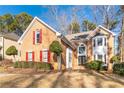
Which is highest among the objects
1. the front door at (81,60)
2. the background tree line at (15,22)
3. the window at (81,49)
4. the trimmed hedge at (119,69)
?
the background tree line at (15,22)

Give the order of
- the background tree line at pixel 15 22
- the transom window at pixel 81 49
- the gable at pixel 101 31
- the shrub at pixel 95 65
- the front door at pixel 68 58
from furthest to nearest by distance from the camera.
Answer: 1. the background tree line at pixel 15 22
2. the transom window at pixel 81 49
3. the gable at pixel 101 31
4. the front door at pixel 68 58
5. the shrub at pixel 95 65

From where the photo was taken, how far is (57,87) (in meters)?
10.3

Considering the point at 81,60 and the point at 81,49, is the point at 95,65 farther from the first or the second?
the point at 81,49

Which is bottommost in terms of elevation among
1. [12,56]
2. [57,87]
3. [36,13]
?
[57,87]

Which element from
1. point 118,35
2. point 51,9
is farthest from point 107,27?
point 51,9

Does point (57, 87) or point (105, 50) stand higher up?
point (105, 50)

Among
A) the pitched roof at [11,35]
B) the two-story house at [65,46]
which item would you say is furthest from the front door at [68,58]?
the pitched roof at [11,35]

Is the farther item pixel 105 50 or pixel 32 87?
pixel 105 50

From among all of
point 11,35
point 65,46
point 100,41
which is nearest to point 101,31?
point 100,41

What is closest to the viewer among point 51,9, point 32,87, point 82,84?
point 32,87

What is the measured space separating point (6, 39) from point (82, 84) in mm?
17266

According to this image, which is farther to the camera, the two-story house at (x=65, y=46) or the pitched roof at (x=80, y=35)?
the pitched roof at (x=80, y=35)

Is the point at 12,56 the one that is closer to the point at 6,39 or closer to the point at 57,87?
the point at 6,39

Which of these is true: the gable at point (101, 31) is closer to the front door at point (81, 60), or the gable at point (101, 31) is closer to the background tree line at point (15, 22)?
the front door at point (81, 60)
